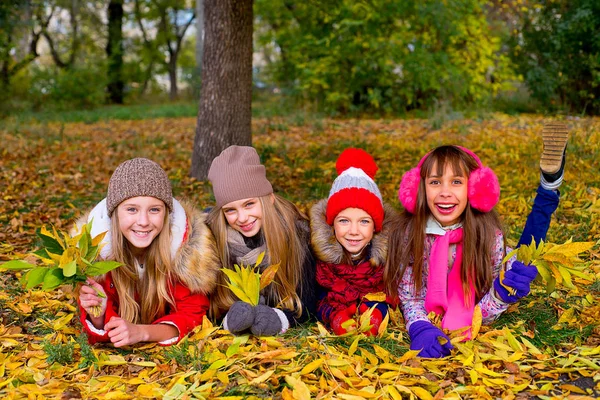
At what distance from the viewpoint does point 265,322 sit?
307 cm

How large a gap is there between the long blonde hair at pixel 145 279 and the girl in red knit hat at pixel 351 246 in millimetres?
878

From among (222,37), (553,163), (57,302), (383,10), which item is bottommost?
(57,302)

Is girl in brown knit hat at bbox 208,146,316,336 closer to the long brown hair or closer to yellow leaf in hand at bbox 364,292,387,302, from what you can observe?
yellow leaf in hand at bbox 364,292,387,302

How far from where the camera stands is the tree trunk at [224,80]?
19.3ft

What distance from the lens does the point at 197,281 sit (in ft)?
10.2

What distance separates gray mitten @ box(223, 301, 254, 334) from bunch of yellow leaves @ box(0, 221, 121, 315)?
692 millimetres

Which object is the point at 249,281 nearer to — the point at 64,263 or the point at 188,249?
the point at 188,249

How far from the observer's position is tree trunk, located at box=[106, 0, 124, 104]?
792 inches

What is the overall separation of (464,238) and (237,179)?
1304mm

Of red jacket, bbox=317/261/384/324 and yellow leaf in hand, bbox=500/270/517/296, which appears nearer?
yellow leaf in hand, bbox=500/270/517/296

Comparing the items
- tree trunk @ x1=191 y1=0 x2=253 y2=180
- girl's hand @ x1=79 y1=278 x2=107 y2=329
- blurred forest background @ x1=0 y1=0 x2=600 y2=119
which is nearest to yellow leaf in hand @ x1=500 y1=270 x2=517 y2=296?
girl's hand @ x1=79 y1=278 x2=107 y2=329

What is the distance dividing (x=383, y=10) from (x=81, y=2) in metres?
17.3

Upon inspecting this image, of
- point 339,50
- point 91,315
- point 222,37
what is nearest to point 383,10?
Result: point 339,50

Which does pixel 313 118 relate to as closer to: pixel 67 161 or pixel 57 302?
pixel 67 161
